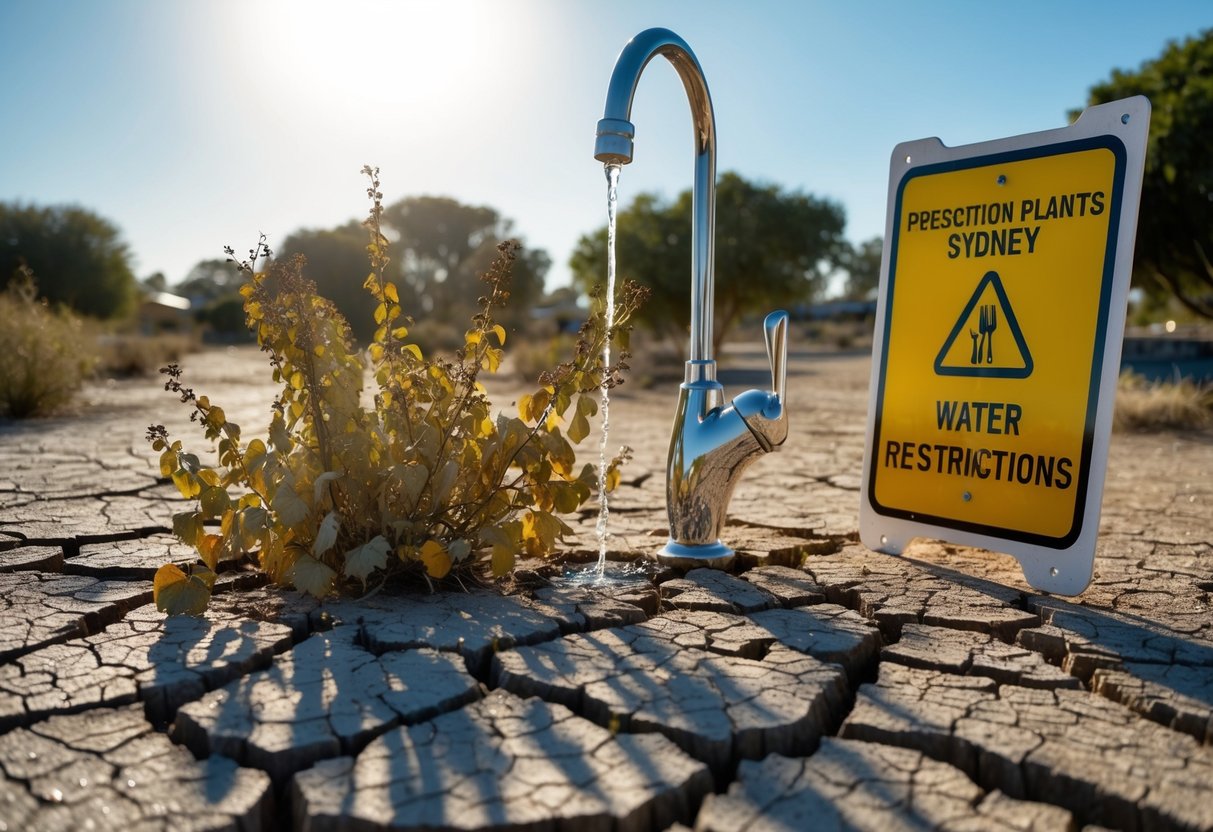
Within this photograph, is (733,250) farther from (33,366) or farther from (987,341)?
(987,341)

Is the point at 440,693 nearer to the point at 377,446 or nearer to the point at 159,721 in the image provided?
the point at 159,721

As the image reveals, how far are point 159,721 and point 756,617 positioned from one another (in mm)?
1290

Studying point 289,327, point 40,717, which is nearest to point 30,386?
point 289,327

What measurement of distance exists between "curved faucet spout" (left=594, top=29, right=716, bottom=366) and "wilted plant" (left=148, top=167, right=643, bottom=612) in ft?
0.94

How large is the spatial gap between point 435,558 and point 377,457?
0.33m

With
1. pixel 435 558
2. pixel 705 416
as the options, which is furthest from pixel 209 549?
pixel 705 416

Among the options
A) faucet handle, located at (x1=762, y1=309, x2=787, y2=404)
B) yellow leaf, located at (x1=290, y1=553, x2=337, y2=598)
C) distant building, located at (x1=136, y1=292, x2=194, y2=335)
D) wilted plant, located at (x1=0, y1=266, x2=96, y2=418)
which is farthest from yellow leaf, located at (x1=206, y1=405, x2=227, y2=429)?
distant building, located at (x1=136, y1=292, x2=194, y2=335)

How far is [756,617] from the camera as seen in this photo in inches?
84.8

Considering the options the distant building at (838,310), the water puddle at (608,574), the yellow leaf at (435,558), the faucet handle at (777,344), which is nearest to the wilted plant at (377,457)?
the yellow leaf at (435,558)

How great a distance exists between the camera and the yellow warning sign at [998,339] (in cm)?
239

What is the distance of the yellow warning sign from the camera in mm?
2387

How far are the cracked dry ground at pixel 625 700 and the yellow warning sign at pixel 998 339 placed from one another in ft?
0.78

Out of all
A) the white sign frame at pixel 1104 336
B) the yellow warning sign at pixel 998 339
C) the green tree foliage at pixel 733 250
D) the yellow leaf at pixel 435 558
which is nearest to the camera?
the yellow leaf at pixel 435 558

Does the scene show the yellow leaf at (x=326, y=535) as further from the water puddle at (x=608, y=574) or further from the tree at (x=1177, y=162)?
the tree at (x=1177, y=162)
